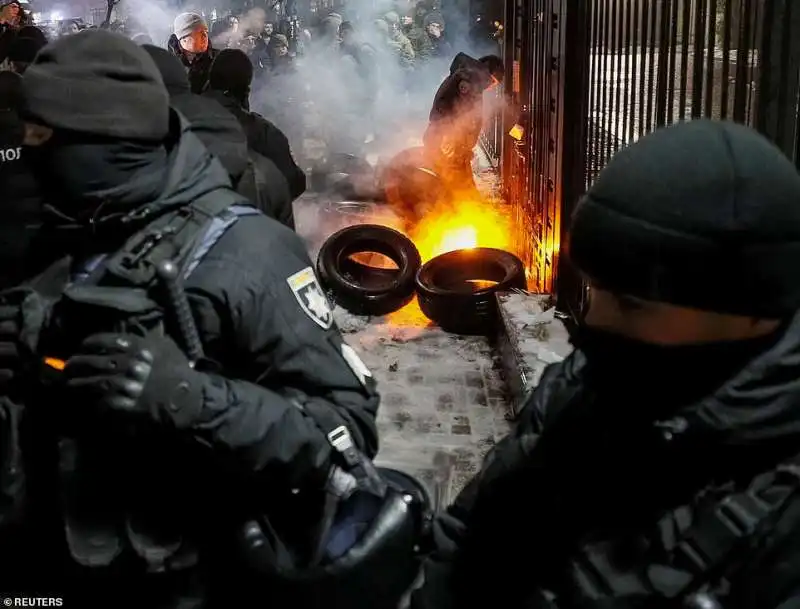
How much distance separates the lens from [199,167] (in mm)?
2436

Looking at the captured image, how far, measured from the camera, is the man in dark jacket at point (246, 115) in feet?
20.9

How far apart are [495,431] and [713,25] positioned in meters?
3.27

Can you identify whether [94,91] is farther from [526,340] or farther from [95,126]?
[526,340]

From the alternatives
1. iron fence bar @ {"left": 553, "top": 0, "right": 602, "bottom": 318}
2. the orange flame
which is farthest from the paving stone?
the orange flame

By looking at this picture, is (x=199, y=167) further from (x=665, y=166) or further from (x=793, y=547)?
(x=793, y=547)

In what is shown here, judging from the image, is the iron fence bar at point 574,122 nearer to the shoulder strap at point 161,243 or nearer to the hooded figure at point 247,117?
the hooded figure at point 247,117

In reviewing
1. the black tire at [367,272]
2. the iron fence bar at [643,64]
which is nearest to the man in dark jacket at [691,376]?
the iron fence bar at [643,64]

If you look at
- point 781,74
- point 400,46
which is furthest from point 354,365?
point 400,46

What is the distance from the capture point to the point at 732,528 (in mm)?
1405

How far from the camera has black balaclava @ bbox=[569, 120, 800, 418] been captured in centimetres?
143

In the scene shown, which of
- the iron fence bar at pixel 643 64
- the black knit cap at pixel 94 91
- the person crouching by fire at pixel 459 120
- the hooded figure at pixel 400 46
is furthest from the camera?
the hooded figure at pixel 400 46

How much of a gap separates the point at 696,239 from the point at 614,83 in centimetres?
473

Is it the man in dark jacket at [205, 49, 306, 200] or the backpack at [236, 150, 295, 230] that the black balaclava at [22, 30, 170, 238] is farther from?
the man in dark jacket at [205, 49, 306, 200]

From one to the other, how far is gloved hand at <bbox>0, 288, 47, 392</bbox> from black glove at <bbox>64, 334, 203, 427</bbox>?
1.14 feet
